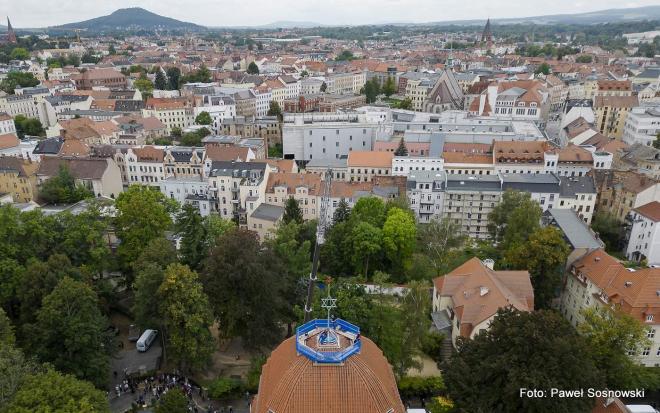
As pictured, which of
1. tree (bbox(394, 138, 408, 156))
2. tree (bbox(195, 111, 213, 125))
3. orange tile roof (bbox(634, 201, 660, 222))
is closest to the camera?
orange tile roof (bbox(634, 201, 660, 222))

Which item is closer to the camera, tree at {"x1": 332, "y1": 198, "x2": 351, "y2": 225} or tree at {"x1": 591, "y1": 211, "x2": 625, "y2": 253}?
tree at {"x1": 332, "y1": 198, "x2": 351, "y2": 225}

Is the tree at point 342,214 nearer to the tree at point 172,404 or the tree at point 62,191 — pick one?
the tree at point 172,404

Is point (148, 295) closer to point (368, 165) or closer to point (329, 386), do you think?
point (329, 386)

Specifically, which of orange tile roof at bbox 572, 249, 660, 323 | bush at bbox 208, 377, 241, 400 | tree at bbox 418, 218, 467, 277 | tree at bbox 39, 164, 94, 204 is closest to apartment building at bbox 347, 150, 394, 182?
tree at bbox 418, 218, 467, 277

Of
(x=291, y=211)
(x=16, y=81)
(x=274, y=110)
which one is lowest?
(x=291, y=211)

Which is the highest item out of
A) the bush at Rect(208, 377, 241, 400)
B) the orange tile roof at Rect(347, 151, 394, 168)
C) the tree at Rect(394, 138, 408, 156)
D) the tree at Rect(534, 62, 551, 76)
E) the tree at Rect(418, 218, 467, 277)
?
the tree at Rect(534, 62, 551, 76)

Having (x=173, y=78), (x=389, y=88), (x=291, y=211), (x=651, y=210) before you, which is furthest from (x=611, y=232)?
(x=173, y=78)

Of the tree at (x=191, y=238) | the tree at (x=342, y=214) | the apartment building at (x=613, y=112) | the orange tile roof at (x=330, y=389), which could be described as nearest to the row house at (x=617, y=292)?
the orange tile roof at (x=330, y=389)

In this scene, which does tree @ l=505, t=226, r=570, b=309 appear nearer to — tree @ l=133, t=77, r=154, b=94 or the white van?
the white van
